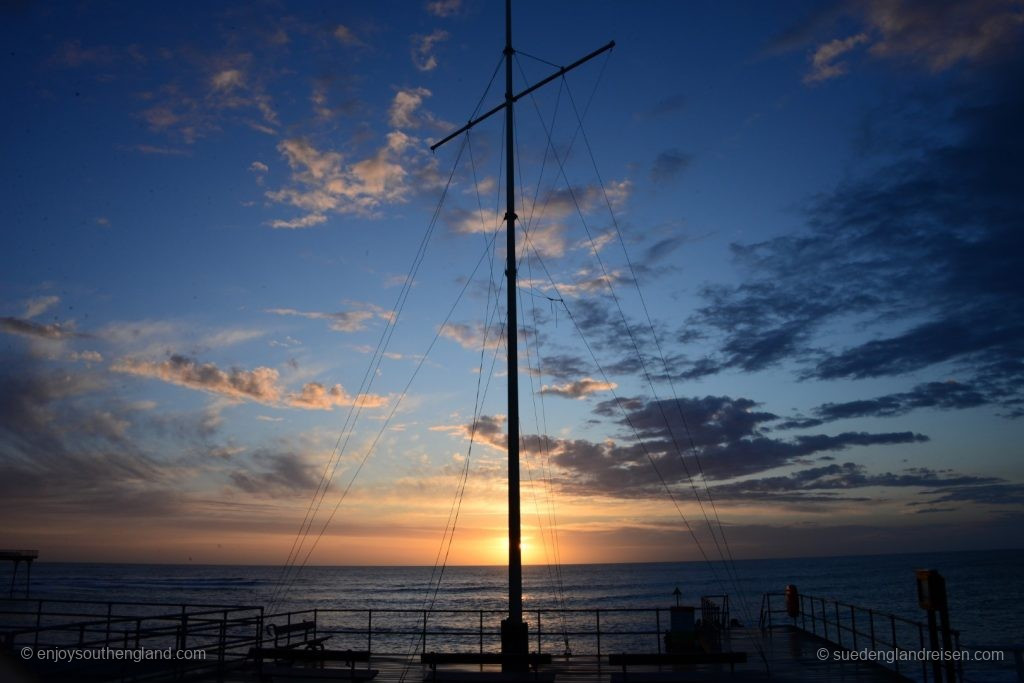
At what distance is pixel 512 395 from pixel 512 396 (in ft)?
0.09

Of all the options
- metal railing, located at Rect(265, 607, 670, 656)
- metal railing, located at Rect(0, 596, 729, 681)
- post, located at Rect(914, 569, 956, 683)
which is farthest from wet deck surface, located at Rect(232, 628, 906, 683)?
metal railing, located at Rect(265, 607, 670, 656)

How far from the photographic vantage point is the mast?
1573 cm

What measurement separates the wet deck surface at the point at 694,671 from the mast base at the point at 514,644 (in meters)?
0.35

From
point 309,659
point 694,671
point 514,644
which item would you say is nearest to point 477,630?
point 514,644

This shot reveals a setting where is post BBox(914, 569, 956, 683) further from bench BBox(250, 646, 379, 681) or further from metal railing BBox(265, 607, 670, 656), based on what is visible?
metal railing BBox(265, 607, 670, 656)

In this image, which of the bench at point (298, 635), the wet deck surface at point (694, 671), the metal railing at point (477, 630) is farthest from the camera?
the metal railing at point (477, 630)

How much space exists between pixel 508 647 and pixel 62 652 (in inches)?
407

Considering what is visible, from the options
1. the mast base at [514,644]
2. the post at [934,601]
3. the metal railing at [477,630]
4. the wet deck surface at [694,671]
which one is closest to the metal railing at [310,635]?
the metal railing at [477,630]

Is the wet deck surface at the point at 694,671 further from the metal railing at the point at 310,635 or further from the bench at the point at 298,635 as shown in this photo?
the bench at the point at 298,635

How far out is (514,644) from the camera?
1569cm

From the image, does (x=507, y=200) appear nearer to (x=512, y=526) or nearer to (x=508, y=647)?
(x=512, y=526)

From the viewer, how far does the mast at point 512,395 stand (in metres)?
15.7

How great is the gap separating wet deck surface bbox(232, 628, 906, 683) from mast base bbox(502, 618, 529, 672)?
0.35 meters

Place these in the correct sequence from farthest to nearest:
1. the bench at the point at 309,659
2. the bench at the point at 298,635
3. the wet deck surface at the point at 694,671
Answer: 1. the bench at the point at 298,635
2. the wet deck surface at the point at 694,671
3. the bench at the point at 309,659
